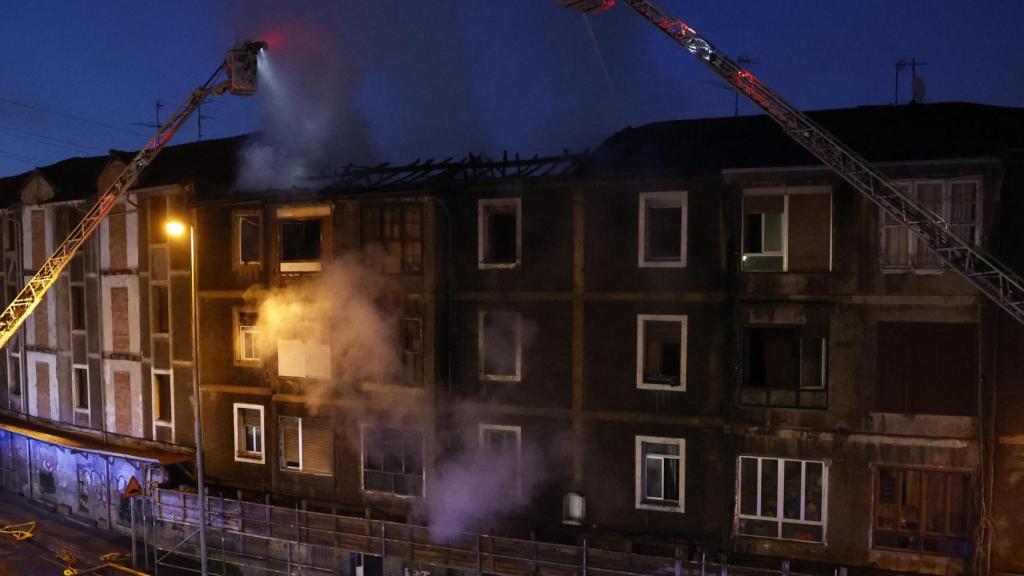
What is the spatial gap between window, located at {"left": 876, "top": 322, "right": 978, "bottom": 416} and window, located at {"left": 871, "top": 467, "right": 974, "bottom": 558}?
1577 mm

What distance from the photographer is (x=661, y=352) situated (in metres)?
17.9

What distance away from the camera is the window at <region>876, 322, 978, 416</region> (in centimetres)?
1509

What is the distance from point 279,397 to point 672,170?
1422cm

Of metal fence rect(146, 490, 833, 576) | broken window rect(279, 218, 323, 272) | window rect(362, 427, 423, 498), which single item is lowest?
metal fence rect(146, 490, 833, 576)

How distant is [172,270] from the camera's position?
76.9 feet

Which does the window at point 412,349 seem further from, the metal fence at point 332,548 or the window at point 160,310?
the window at point 160,310

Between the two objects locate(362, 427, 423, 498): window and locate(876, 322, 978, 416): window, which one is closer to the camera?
locate(876, 322, 978, 416): window

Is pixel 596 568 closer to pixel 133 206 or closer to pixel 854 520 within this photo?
pixel 854 520

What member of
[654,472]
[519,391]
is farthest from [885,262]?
[519,391]

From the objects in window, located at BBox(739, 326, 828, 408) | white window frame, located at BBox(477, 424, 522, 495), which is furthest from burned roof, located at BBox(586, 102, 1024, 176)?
white window frame, located at BBox(477, 424, 522, 495)

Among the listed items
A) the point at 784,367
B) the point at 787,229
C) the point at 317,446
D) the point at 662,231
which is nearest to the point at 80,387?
the point at 317,446

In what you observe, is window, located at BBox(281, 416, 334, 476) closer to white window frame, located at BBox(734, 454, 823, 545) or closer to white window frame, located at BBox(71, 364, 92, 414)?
white window frame, located at BBox(71, 364, 92, 414)

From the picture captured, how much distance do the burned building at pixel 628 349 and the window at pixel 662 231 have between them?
2.4 inches

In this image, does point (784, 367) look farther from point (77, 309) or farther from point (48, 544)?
point (77, 309)
